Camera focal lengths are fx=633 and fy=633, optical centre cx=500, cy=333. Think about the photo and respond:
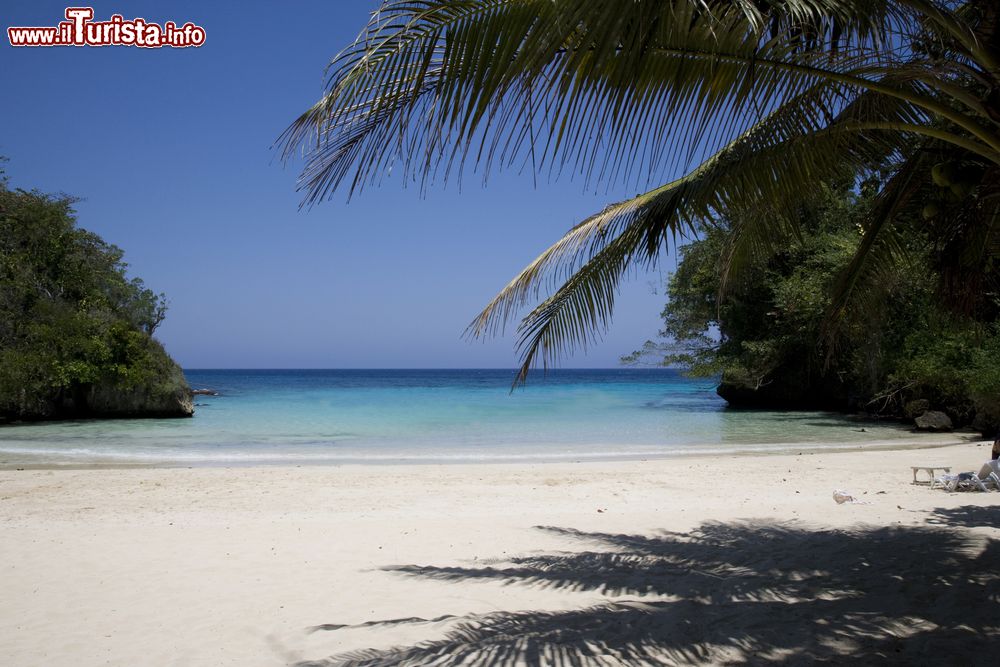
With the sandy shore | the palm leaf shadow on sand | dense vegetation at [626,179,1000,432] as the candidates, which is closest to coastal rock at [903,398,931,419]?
dense vegetation at [626,179,1000,432]

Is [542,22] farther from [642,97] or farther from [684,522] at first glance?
[684,522]

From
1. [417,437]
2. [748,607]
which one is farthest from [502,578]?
[417,437]

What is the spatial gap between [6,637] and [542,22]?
4.45 meters

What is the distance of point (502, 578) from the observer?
4512 mm

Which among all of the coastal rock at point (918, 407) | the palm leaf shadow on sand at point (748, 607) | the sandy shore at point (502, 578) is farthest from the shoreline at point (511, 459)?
the palm leaf shadow on sand at point (748, 607)

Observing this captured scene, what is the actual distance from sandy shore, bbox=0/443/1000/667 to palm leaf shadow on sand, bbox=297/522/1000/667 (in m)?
0.02

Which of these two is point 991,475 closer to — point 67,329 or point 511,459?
point 511,459

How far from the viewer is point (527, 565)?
485cm

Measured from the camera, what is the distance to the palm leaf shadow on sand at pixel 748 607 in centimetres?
311

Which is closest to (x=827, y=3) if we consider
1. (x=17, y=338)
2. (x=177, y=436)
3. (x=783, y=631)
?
(x=783, y=631)

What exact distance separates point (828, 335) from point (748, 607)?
2.80 meters

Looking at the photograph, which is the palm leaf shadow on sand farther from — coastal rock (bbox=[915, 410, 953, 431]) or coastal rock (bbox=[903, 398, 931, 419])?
coastal rock (bbox=[903, 398, 931, 419])

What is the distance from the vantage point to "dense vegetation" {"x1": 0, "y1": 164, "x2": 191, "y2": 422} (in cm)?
2034

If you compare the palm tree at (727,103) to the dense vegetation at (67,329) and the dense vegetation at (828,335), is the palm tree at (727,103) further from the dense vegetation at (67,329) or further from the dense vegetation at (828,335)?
the dense vegetation at (67,329)
